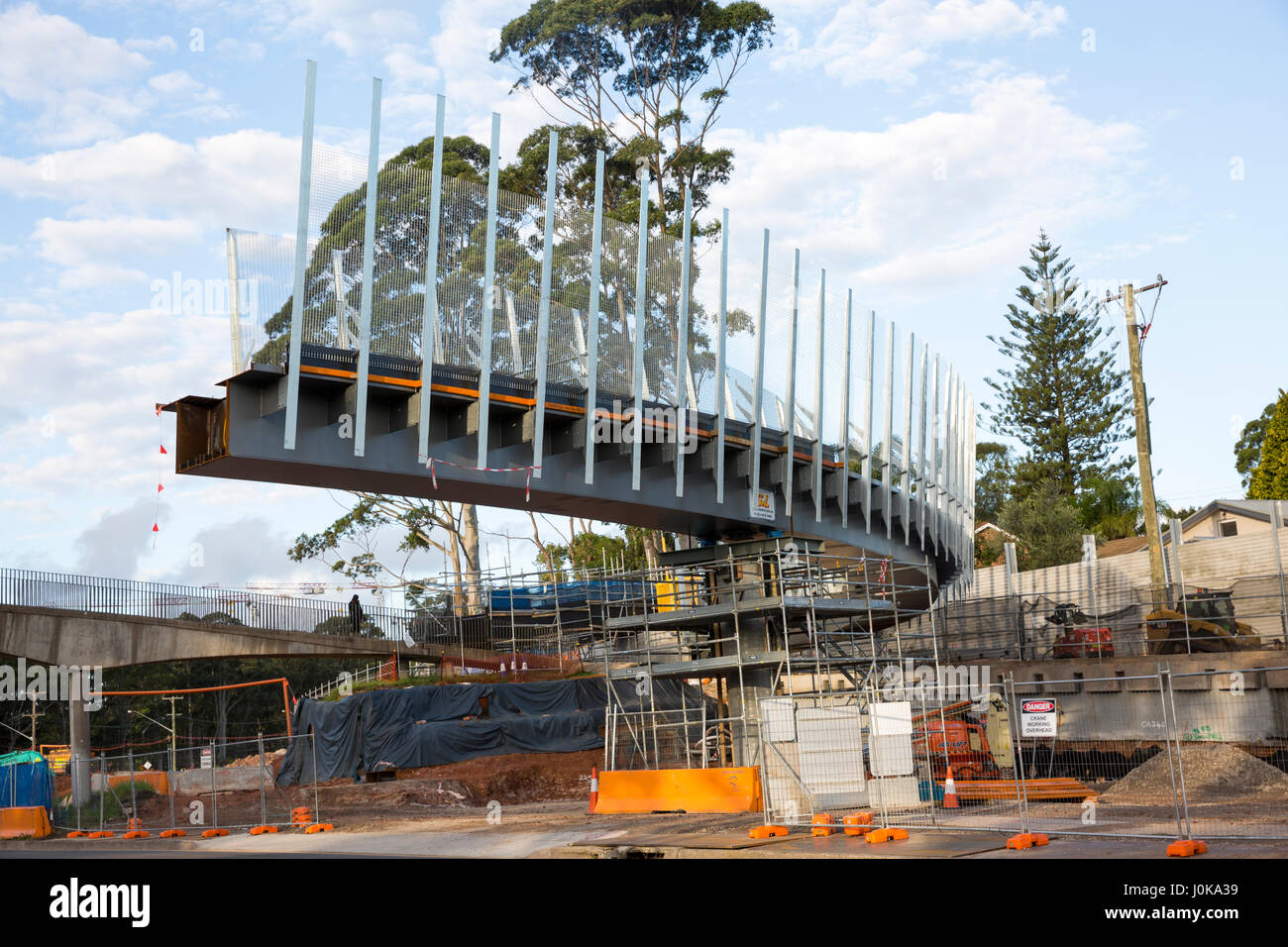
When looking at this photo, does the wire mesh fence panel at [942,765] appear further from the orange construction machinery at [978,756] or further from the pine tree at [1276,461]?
the pine tree at [1276,461]

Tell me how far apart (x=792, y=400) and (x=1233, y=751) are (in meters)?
A: 10.2

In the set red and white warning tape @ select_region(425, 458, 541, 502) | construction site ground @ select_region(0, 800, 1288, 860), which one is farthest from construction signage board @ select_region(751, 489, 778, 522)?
construction site ground @ select_region(0, 800, 1288, 860)

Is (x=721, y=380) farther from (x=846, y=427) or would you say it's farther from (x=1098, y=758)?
(x=1098, y=758)

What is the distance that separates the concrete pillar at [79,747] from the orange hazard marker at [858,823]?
22.4 m

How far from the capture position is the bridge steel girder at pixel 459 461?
16656mm

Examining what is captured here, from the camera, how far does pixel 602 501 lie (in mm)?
20828

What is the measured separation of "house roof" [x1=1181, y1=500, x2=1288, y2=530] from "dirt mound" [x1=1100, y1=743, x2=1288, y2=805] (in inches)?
1186

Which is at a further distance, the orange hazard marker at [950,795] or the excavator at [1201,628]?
the excavator at [1201,628]

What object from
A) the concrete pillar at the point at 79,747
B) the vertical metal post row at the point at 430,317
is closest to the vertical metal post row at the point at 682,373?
the vertical metal post row at the point at 430,317

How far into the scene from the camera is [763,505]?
23.2m

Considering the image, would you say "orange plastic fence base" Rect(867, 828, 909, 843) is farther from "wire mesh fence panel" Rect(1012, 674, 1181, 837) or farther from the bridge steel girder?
the bridge steel girder
